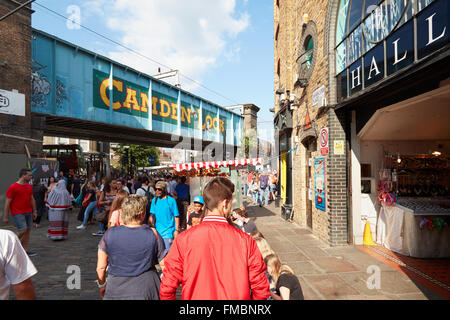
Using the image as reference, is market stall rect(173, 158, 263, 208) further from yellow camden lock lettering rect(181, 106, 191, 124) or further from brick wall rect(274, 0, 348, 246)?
yellow camden lock lettering rect(181, 106, 191, 124)

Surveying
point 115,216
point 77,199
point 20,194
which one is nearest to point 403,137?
point 115,216

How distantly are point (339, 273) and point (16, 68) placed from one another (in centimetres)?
1453

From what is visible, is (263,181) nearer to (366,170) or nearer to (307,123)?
(307,123)

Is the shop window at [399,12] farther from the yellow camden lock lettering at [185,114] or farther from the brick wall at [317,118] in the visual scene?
the yellow camden lock lettering at [185,114]

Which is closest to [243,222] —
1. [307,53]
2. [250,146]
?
[307,53]

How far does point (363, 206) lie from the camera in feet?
25.0

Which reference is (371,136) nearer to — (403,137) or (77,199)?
(403,137)

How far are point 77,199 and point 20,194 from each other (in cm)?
765

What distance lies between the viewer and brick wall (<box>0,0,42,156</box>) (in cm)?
1183

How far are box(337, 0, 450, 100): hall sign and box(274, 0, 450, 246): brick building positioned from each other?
0.02 m

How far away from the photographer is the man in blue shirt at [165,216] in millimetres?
5429

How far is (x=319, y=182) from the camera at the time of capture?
8203mm

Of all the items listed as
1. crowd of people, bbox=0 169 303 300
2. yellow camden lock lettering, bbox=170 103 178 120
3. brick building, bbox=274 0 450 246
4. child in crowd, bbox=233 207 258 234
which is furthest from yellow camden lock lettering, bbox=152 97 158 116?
child in crowd, bbox=233 207 258 234

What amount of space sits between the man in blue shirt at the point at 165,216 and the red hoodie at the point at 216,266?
349 centimetres
